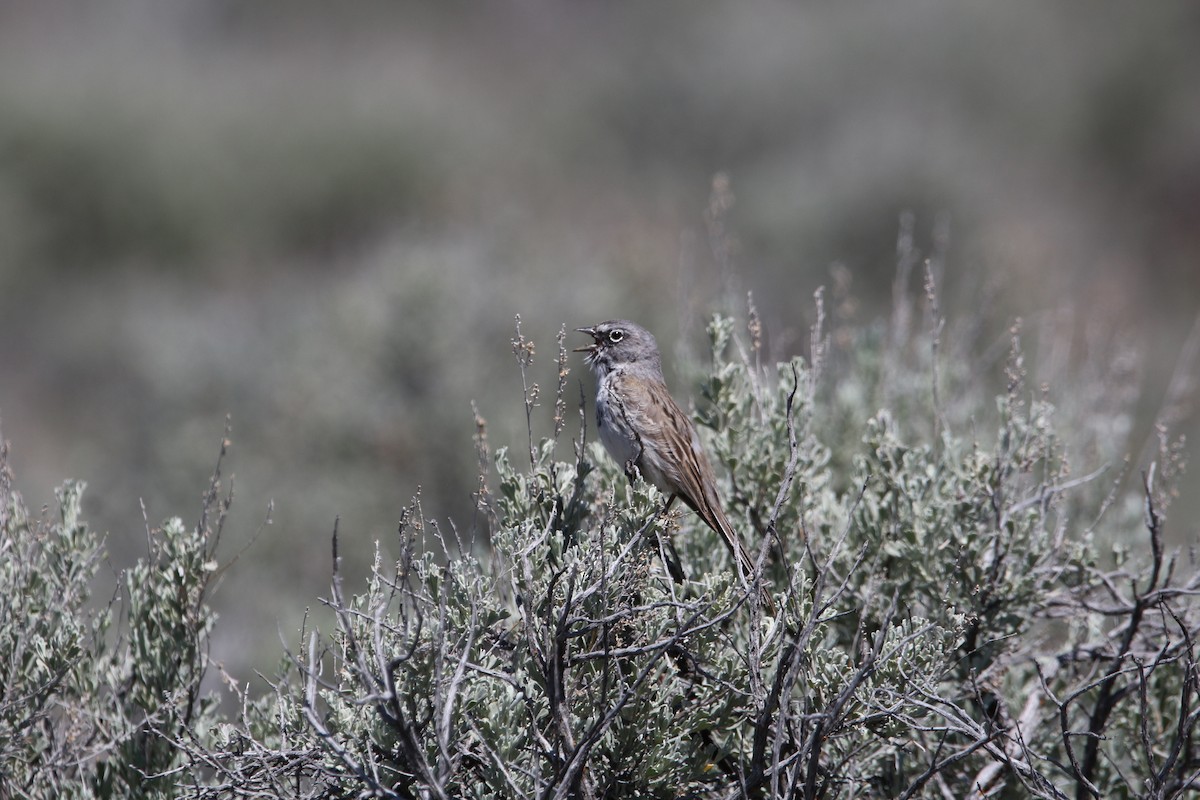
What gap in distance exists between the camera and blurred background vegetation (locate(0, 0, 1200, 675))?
9578mm

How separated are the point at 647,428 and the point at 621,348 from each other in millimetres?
556

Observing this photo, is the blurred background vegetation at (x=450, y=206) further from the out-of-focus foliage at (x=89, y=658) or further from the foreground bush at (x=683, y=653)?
the out-of-focus foliage at (x=89, y=658)

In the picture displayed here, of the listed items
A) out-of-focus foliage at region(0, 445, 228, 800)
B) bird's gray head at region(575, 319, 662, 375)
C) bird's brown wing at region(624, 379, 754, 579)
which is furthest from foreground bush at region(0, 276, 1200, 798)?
bird's gray head at region(575, 319, 662, 375)

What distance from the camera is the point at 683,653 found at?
3.47 metres

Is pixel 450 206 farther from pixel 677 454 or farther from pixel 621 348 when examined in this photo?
pixel 677 454

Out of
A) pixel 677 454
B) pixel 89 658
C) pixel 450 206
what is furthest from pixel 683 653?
pixel 450 206

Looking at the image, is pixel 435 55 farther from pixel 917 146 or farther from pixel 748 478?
pixel 748 478

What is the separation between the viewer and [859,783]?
3666 mm

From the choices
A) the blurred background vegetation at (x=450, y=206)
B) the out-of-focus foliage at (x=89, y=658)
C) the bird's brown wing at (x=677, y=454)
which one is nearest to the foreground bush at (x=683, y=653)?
the out-of-focus foliage at (x=89, y=658)

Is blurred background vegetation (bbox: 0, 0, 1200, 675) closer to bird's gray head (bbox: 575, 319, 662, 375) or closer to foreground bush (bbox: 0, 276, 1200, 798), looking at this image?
bird's gray head (bbox: 575, 319, 662, 375)

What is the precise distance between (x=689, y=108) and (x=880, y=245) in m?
5.95

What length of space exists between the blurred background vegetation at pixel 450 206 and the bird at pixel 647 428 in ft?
2.76

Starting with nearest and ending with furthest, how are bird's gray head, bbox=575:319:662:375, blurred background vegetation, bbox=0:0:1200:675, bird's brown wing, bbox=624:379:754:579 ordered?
bird's brown wing, bbox=624:379:754:579, bird's gray head, bbox=575:319:662:375, blurred background vegetation, bbox=0:0:1200:675

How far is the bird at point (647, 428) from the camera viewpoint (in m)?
4.42
